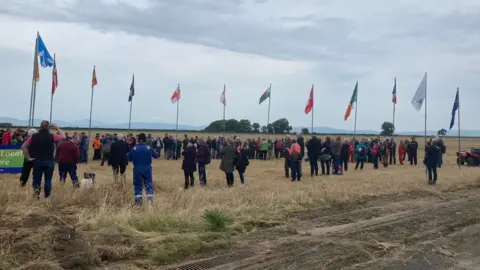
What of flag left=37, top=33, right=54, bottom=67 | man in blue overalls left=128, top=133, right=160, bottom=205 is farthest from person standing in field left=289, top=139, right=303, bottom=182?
flag left=37, top=33, right=54, bottom=67

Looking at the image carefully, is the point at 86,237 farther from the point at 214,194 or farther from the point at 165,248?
the point at 214,194

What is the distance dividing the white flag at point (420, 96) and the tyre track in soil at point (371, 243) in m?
14.0

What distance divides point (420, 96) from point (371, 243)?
62.5 ft

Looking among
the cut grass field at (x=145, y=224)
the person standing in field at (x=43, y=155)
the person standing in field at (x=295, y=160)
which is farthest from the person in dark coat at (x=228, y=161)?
the person standing in field at (x=43, y=155)

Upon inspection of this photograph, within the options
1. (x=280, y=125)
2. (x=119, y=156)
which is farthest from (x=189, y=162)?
(x=280, y=125)

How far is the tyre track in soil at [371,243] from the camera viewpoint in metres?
7.46

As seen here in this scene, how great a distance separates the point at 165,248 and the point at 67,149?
6.60m

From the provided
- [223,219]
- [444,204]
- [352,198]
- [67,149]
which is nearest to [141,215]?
[223,219]

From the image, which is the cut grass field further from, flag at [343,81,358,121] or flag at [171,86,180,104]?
flag at [171,86,180,104]

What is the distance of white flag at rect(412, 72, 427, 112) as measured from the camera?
84.6 feet

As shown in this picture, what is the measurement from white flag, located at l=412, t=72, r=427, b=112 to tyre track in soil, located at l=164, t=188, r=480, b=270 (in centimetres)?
1401

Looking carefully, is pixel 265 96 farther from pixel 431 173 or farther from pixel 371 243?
pixel 371 243

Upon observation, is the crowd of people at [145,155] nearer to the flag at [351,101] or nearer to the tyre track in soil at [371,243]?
the flag at [351,101]

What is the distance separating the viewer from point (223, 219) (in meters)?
9.52
